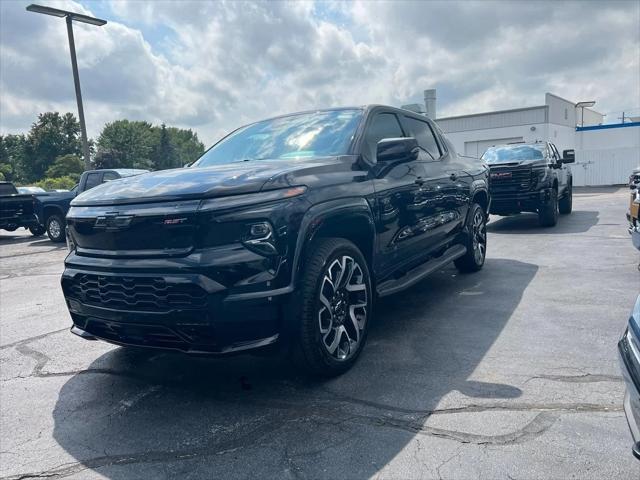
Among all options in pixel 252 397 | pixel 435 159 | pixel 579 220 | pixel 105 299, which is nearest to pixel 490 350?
pixel 252 397

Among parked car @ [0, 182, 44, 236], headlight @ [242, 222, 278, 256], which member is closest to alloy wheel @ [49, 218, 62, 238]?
parked car @ [0, 182, 44, 236]

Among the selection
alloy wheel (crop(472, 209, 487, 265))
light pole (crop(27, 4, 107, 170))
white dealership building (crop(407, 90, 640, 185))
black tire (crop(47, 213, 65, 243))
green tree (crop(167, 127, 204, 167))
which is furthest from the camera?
green tree (crop(167, 127, 204, 167))

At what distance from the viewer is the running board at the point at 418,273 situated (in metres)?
4.09

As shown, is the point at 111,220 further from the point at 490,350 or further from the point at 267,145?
the point at 490,350

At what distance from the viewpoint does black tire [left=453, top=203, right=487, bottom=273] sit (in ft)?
20.6

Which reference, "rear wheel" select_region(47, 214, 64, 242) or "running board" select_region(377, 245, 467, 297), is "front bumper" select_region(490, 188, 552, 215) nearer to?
"running board" select_region(377, 245, 467, 297)

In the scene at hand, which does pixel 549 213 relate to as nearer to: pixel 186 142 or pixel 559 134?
pixel 559 134

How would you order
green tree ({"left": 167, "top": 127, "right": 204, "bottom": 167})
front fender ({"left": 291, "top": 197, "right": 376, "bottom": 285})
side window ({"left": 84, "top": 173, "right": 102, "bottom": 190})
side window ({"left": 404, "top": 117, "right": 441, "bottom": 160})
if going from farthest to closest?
green tree ({"left": 167, "top": 127, "right": 204, "bottom": 167}) < side window ({"left": 84, "top": 173, "right": 102, "bottom": 190}) < side window ({"left": 404, "top": 117, "right": 441, "bottom": 160}) < front fender ({"left": 291, "top": 197, "right": 376, "bottom": 285})

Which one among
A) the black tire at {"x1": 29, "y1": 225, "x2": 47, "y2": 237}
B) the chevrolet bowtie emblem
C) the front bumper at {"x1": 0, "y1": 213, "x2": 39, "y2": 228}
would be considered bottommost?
the black tire at {"x1": 29, "y1": 225, "x2": 47, "y2": 237}

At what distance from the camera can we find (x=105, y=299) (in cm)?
310

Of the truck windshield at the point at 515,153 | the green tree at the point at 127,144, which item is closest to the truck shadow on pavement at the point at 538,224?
the truck windshield at the point at 515,153

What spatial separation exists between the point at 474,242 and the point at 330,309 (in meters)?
3.64

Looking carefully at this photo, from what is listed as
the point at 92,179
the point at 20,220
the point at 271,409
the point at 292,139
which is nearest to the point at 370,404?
the point at 271,409

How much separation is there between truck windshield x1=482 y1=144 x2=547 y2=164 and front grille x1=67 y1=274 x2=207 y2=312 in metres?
9.63
